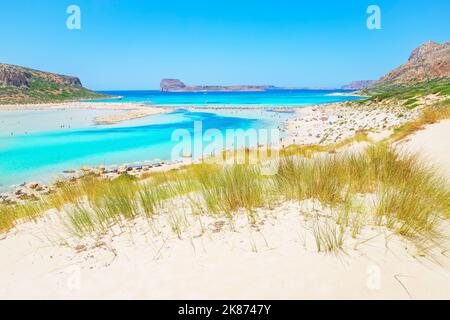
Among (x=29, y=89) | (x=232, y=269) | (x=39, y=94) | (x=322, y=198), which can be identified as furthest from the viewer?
(x=29, y=89)

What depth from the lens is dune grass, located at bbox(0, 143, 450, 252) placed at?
2.78m

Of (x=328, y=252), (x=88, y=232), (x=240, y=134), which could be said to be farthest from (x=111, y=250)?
(x=240, y=134)

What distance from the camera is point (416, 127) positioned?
9.16m

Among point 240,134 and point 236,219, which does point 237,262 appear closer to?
point 236,219

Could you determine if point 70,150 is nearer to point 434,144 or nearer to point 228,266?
point 228,266

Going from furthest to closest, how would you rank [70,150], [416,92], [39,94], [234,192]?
1. [39,94]
2. [416,92]
3. [70,150]
4. [234,192]

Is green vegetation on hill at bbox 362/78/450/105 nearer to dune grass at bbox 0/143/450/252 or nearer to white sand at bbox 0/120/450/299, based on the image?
dune grass at bbox 0/143/450/252

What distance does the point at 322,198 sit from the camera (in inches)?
134

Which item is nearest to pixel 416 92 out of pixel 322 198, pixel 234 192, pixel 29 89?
A: pixel 322 198

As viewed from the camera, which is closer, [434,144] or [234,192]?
[234,192]

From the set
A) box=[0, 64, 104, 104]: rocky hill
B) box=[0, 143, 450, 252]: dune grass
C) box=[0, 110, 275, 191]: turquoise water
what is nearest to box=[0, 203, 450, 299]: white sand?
box=[0, 143, 450, 252]: dune grass

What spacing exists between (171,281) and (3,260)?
7.71 ft

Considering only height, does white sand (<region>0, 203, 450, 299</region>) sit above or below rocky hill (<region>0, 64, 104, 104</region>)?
below

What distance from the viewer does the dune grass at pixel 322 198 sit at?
2777 millimetres
